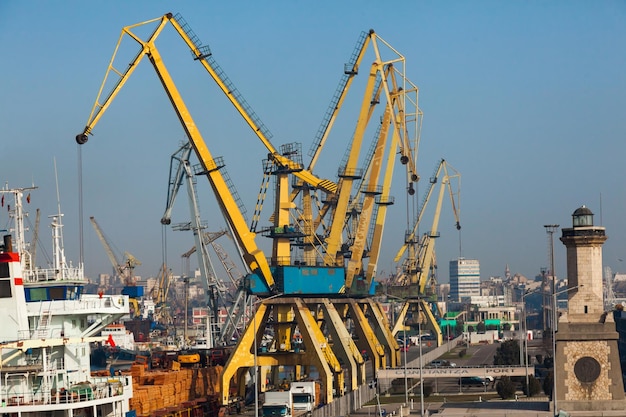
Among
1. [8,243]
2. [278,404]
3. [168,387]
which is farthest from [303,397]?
[8,243]

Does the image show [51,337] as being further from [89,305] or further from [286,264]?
[286,264]

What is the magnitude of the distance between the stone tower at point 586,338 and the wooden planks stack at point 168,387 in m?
22.4

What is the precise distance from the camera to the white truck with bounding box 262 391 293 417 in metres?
69.6

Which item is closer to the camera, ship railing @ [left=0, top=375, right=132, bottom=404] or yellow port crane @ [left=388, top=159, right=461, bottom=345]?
ship railing @ [left=0, top=375, right=132, bottom=404]

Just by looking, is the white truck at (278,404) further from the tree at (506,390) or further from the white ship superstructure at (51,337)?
the white ship superstructure at (51,337)

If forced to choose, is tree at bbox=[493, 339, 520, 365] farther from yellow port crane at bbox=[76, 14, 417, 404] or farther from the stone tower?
the stone tower

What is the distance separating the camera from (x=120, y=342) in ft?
538

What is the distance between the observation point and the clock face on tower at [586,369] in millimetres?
62781

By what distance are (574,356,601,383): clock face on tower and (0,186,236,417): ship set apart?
2552 centimetres

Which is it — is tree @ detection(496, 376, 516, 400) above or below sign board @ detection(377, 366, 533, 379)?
below

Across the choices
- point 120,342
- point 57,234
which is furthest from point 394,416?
point 120,342

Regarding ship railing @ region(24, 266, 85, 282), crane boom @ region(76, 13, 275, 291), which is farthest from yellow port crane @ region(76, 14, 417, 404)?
ship railing @ region(24, 266, 85, 282)

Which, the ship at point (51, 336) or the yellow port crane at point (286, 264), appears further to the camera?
the yellow port crane at point (286, 264)

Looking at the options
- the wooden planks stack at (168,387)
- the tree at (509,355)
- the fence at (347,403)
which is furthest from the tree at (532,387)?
the tree at (509,355)
